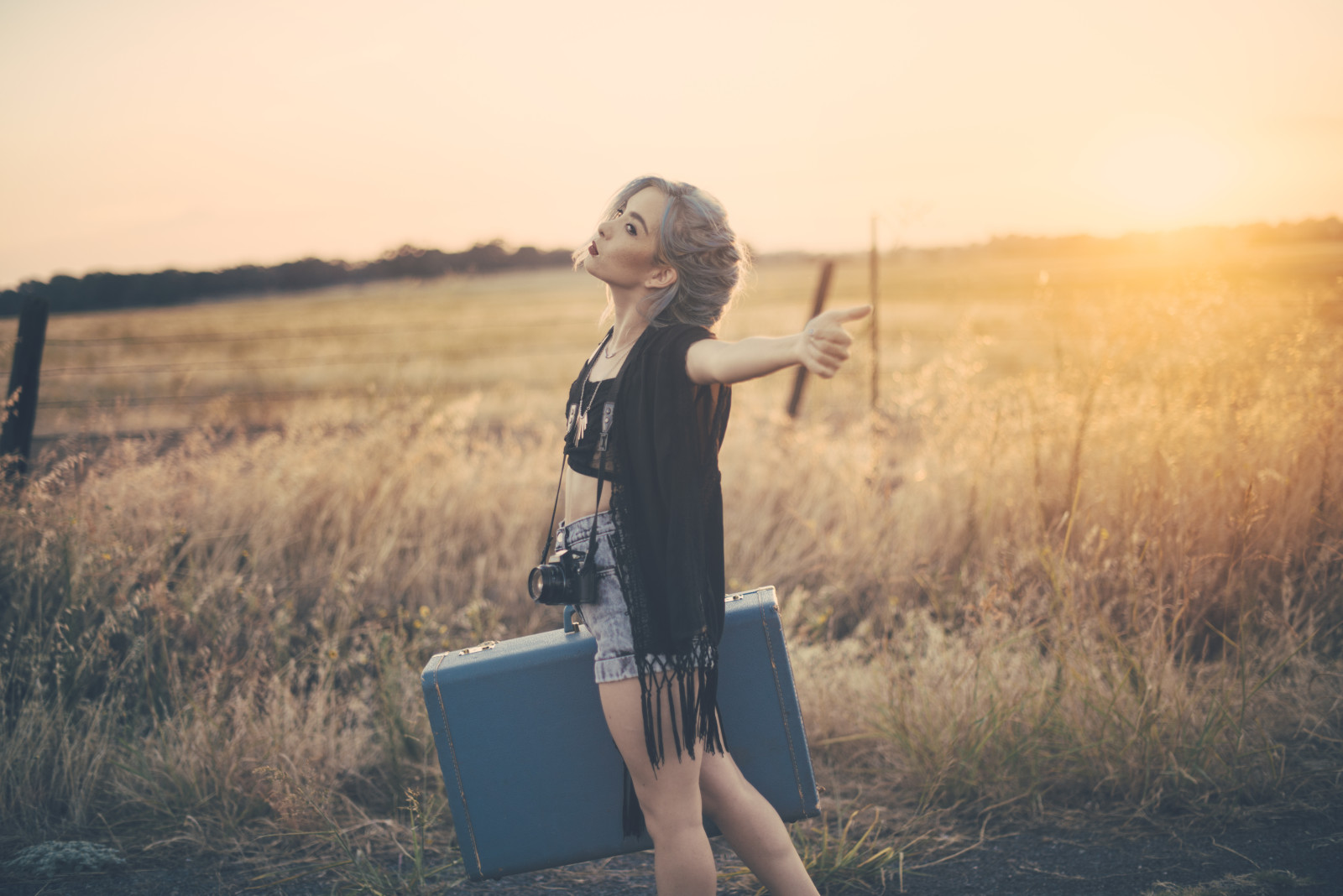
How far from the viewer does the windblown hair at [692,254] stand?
5.60 ft

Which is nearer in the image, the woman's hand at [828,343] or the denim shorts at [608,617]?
the woman's hand at [828,343]

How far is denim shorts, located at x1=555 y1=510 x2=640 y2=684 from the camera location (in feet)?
5.40

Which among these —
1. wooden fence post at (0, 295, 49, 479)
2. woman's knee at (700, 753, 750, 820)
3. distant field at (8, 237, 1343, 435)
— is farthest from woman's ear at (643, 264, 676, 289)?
wooden fence post at (0, 295, 49, 479)

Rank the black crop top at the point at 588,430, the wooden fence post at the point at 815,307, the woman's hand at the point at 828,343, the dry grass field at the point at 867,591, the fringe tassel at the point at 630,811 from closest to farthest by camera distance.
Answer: the woman's hand at the point at 828,343, the black crop top at the point at 588,430, the fringe tassel at the point at 630,811, the dry grass field at the point at 867,591, the wooden fence post at the point at 815,307

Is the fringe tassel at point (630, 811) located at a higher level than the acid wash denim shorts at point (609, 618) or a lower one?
lower

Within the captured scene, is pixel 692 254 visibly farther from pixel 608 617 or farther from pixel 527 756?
pixel 527 756

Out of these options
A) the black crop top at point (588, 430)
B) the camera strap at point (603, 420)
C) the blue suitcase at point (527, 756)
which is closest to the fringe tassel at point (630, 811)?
the blue suitcase at point (527, 756)

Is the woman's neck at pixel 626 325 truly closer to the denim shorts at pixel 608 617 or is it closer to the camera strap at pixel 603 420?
the camera strap at pixel 603 420

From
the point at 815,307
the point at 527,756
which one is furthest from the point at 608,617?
the point at 815,307

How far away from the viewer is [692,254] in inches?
67.6

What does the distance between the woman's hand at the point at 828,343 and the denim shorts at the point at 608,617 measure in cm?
56

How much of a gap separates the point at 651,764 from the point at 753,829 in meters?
0.27

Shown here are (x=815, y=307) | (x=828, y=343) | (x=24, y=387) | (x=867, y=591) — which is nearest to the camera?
(x=828, y=343)

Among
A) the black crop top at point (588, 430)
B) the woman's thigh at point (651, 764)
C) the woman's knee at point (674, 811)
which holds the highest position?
the black crop top at point (588, 430)
